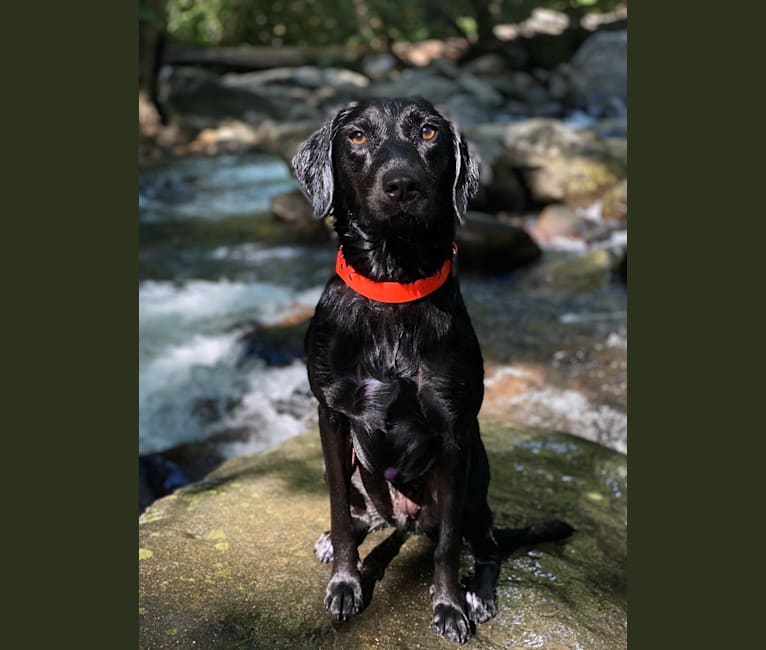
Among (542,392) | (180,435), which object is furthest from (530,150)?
(180,435)

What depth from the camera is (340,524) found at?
2.86 m

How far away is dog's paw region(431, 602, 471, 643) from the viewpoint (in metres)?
2.69

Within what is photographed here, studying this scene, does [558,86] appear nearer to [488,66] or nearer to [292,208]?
[488,66]

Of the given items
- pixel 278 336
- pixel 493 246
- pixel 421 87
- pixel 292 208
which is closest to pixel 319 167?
pixel 278 336

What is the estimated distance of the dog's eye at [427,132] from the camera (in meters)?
2.74

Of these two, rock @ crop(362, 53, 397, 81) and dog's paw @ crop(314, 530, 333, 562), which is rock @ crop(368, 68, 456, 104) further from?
dog's paw @ crop(314, 530, 333, 562)

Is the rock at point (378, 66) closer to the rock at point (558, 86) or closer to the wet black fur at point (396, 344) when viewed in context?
the rock at point (558, 86)

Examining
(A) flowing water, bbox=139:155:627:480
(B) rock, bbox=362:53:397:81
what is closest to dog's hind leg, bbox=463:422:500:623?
(A) flowing water, bbox=139:155:627:480

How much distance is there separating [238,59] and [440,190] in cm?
1889

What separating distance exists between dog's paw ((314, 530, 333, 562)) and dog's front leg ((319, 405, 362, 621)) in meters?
Result: 0.17

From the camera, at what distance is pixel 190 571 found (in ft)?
9.69

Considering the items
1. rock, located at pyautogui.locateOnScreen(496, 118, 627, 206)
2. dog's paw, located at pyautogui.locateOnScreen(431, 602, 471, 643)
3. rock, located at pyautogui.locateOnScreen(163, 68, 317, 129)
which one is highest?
rock, located at pyautogui.locateOnScreen(163, 68, 317, 129)

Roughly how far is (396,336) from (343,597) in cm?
96

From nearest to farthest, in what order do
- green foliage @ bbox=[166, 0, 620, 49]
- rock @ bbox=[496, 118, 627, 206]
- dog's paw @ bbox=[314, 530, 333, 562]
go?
dog's paw @ bbox=[314, 530, 333, 562] → rock @ bbox=[496, 118, 627, 206] → green foliage @ bbox=[166, 0, 620, 49]
